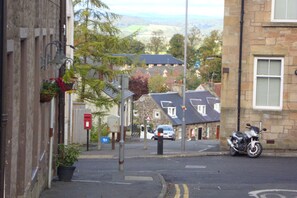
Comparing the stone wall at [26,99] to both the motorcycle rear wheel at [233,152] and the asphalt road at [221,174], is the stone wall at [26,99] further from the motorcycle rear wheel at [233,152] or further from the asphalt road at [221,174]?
the motorcycle rear wheel at [233,152]

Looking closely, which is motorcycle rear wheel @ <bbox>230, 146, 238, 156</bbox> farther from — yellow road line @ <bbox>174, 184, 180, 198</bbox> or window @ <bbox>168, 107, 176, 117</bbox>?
window @ <bbox>168, 107, 176, 117</bbox>

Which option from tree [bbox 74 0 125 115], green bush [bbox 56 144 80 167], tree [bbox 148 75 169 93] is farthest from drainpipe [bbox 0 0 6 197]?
tree [bbox 148 75 169 93]

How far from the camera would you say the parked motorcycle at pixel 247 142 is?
25.8 m

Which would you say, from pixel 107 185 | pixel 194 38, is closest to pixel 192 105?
pixel 194 38

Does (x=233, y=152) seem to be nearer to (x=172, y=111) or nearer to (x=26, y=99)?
(x=26, y=99)

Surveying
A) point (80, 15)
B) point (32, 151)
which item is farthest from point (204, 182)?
point (80, 15)

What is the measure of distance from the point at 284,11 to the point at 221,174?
8.81m

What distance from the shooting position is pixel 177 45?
126 m

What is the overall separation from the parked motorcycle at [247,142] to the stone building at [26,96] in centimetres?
Answer: 1046

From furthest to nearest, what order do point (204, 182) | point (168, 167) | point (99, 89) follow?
point (99, 89) < point (168, 167) < point (204, 182)

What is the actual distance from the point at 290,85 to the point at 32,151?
606 inches

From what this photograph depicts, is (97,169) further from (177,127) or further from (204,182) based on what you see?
(177,127)

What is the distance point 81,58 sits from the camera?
4600 cm

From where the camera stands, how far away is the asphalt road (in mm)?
17078
